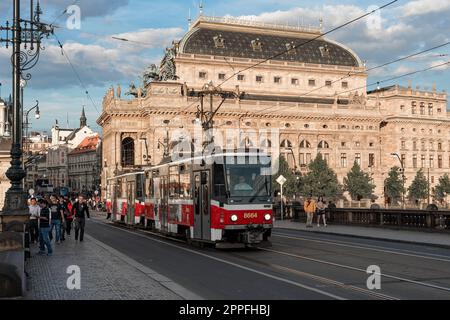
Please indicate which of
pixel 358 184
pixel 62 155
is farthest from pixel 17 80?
pixel 62 155

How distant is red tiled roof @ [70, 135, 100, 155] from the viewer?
147250mm

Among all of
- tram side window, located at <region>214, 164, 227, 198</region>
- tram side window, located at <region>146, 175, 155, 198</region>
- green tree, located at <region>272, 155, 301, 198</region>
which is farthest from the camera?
green tree, located at <region>272, 155, 301, 198</region>

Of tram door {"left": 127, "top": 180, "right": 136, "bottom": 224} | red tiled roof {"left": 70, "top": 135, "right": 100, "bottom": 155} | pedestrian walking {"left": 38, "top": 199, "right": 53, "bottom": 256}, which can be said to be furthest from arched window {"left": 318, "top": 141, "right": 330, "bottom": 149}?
pedestrian walking {"left": 38, "top": 199, "right": 53, "bottom": 256}

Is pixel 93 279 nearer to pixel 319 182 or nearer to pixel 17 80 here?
pixel 17 80

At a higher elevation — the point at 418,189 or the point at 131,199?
the point at 131,199

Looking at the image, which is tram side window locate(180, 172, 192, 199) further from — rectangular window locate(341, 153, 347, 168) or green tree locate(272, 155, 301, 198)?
rectangular window locate(341, 153, 347, 168)

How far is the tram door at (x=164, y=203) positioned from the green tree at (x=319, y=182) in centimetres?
6434

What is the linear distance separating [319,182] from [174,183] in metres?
67.7

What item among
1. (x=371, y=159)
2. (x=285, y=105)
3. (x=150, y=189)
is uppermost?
(x=285, y=105)

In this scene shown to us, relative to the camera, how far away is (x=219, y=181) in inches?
779

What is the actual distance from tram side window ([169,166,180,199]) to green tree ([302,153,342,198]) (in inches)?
2595

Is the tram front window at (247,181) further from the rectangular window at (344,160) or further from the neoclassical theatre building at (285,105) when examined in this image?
the rectangular window at (344,160)

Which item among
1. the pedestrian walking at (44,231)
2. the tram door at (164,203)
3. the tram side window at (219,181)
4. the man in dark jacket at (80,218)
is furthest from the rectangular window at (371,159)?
the pedestrian walking at (44,231)
